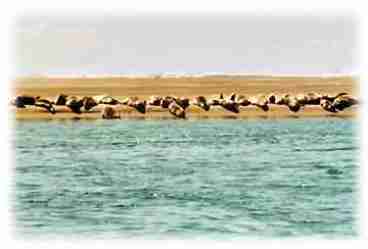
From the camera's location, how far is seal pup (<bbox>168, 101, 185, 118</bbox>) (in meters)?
5.16

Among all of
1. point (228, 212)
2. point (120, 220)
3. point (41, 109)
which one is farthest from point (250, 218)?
point (41, 109)

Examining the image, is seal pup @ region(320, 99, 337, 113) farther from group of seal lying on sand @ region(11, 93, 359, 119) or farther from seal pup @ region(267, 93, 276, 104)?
seal pup @ region(267, 93, 276, 104)

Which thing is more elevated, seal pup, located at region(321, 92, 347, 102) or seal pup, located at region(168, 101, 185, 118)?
seal pup, located at region(321, 92, 347, 102)

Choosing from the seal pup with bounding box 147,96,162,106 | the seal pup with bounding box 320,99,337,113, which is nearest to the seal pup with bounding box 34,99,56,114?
the seal pup with bounding box 147,96,162,106

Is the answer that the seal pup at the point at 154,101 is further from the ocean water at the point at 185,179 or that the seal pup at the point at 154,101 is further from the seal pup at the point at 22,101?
the seal pup at the point at 22,101

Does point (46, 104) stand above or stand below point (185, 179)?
above

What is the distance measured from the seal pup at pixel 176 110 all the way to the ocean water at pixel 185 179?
2 centimetres

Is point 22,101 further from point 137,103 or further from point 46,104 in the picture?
point 137,103

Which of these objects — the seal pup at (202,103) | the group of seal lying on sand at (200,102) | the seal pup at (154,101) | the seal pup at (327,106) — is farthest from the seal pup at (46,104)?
the seal pup at (327,106)

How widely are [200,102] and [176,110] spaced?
75 millimetres

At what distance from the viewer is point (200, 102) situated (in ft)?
17.0

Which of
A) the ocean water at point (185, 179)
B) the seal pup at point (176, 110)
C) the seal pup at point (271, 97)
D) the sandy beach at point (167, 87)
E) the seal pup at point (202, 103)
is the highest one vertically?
the sandy beach at point (167, 87)

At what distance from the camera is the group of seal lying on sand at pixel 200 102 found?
5.15 m

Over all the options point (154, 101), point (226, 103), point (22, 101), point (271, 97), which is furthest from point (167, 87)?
point (22, 101)
